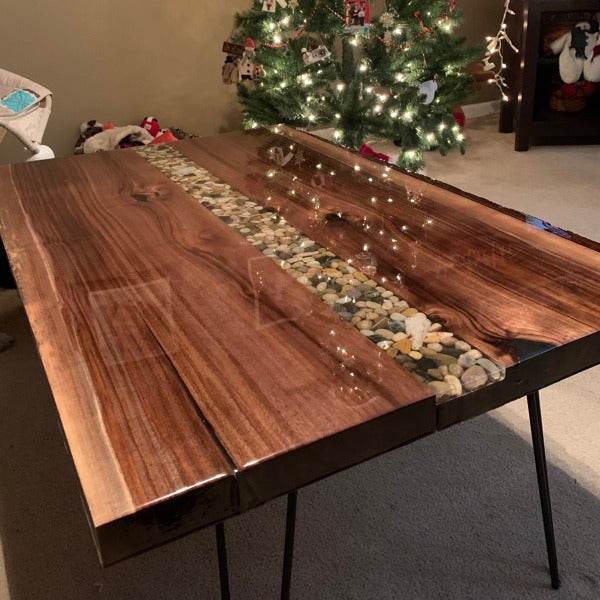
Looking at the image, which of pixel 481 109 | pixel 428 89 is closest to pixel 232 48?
pixel 428 89

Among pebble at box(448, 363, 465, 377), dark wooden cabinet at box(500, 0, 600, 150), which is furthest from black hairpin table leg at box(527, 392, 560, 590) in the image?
dark wooden cabinet at box(500, 0, 600, 150)

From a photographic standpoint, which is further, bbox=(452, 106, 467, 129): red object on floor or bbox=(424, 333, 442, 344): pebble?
bbox=(452, 106, 467, 129): red object on floor

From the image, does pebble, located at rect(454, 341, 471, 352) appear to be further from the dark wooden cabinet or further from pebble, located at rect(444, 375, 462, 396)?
the dark wooden cabinet

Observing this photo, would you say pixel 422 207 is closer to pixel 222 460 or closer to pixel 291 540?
pixel 291 540

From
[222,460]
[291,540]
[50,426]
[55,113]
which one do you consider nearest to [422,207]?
[291,540]

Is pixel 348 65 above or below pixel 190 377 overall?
above

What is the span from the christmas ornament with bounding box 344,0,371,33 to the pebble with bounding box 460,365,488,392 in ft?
6.69

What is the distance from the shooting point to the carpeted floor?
1.11m

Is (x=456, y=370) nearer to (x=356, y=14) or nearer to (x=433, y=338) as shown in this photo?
(x=433, y=338)

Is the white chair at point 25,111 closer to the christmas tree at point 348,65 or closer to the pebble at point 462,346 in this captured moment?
the christmas tree at point 348,65

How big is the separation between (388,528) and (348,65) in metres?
2.03

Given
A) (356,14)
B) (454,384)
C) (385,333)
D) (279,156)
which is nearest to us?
(454,384)

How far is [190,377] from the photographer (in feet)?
2.46

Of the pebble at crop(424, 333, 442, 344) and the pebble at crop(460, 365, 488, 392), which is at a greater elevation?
the pebble at crop(424, 333, 442, 344)
